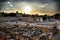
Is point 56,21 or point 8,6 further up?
point 8,6

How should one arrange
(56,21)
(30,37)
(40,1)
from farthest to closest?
(40,1) < (56,21) < (30,37)

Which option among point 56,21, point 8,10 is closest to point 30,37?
point 56,21

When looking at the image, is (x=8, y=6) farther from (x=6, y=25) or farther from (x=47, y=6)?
(x=47, y=6)

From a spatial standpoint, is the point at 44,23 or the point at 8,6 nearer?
the point at 44,23

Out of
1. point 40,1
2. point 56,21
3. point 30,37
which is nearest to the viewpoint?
point 30,37

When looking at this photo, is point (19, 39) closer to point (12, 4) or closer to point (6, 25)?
point (6, 25)

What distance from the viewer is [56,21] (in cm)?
189

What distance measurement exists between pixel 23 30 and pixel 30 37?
151 millimetres

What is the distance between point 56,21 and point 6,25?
0.70 m

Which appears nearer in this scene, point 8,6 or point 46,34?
point 46,34

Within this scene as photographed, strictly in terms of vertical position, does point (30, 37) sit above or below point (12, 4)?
below

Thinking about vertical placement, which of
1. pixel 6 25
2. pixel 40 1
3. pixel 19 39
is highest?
pixel 40 1

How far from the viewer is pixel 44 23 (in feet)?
6.25

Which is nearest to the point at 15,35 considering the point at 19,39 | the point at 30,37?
the point at 19,39
